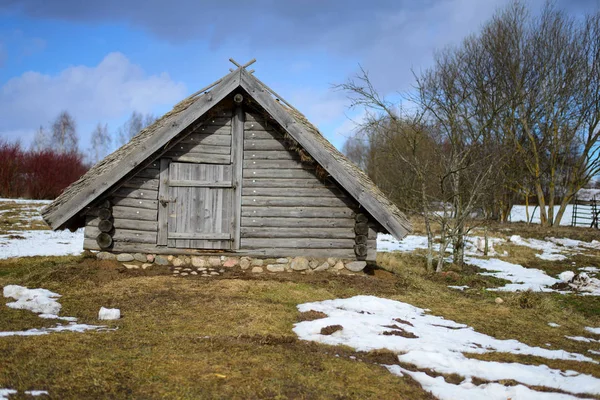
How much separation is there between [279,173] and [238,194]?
945mm

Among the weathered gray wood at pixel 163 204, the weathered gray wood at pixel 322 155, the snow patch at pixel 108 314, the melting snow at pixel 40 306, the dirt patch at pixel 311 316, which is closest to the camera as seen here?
the melting snow at pixel 40 306

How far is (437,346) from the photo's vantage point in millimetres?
5895

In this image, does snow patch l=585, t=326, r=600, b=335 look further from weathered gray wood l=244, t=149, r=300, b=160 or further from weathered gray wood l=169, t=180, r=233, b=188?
weathered gray wood l=169, t=180, r=233, b=188

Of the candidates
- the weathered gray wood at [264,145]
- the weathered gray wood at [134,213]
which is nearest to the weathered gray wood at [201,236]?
the weathered gray wood at [134,213]

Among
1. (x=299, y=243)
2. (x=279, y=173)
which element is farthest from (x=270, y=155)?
(x=299, y=243)

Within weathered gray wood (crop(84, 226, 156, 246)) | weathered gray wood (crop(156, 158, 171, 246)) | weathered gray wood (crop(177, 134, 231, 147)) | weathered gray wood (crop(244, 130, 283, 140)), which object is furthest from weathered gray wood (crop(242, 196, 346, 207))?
weathered gray wood (crop(84, 226, 156, 246))

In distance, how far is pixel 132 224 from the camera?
9.75 meters

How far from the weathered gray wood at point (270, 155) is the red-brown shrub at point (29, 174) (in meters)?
27.1

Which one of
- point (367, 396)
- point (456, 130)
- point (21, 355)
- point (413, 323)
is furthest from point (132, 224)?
point (456, 130)

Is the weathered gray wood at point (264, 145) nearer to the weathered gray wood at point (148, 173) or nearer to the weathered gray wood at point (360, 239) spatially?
the weathered gray wood at point (148, 173)

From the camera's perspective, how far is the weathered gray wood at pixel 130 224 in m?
9.68

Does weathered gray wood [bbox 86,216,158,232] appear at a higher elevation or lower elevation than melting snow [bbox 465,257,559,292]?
higher

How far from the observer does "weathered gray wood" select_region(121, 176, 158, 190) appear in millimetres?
9711

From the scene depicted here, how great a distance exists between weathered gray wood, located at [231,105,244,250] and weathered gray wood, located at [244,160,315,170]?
0.65ft
